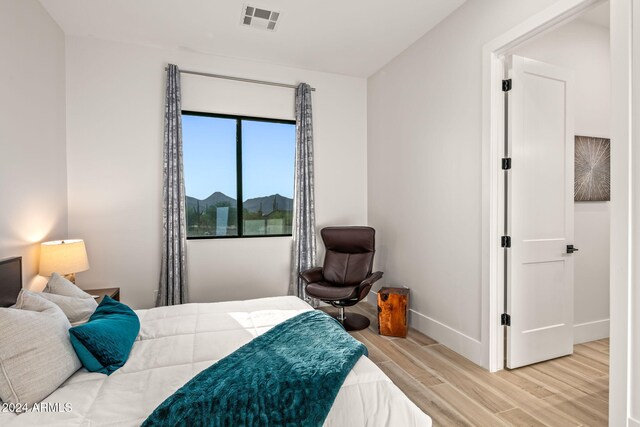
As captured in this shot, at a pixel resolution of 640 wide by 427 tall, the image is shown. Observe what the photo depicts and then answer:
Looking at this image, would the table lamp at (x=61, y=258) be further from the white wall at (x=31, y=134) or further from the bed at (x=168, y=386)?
the bed at (x=168, y=386)

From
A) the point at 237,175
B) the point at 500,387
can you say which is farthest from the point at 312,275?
the point at 500,387

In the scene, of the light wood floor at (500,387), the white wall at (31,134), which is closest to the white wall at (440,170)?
the light wood floor at (500,387)

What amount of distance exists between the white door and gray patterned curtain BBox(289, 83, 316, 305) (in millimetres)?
2227

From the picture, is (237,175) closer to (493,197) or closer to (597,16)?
(493,197)

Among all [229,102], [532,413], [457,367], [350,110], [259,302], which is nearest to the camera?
[532,413]

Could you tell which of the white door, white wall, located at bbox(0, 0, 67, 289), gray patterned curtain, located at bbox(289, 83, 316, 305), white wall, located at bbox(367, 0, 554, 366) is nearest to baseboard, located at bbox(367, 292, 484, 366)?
white wall, located at bbox(367, 0, 554, 366)

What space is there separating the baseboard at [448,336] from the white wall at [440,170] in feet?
0.03

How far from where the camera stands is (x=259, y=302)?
97.3 inches

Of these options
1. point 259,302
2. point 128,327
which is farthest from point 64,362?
point 259,302

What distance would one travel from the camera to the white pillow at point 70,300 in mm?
1854

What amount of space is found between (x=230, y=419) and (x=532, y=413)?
195cm

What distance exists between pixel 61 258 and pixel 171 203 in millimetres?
1114

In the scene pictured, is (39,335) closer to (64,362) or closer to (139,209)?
(64,362)

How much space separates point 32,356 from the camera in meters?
1.28
